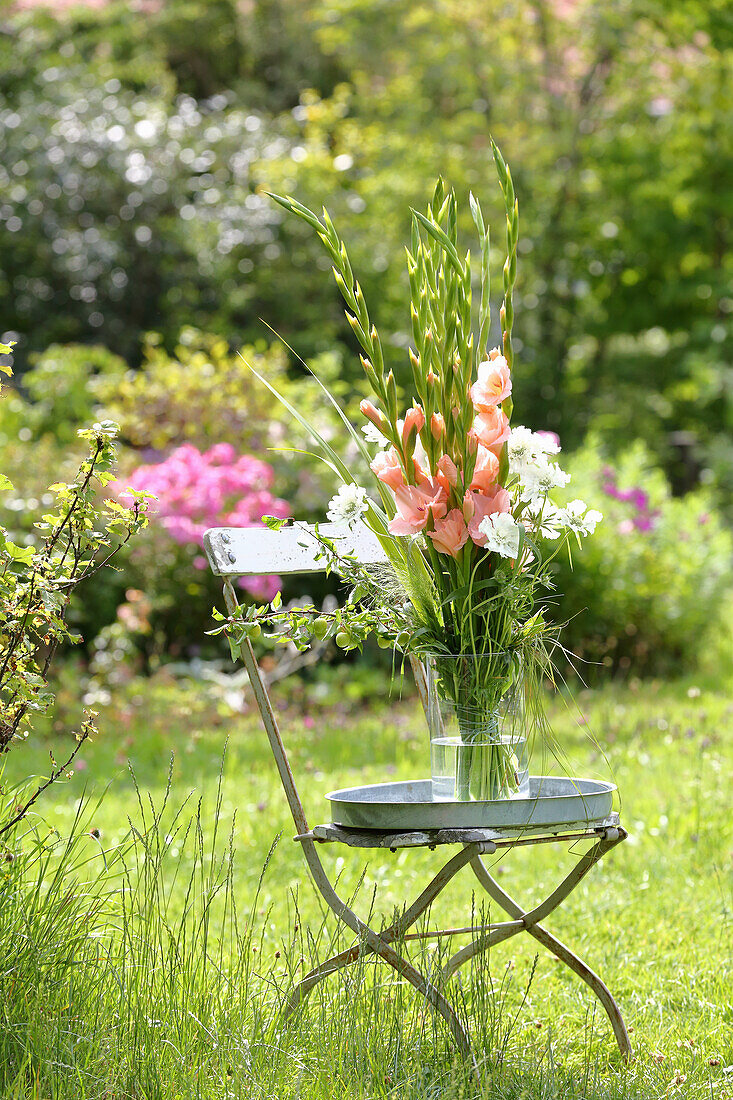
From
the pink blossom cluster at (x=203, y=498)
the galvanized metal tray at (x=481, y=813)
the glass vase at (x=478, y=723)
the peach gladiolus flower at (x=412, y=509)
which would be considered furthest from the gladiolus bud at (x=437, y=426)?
the pink blossom cluster at (x=203, y=498)

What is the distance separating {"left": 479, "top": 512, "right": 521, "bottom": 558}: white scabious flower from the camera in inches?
85.9

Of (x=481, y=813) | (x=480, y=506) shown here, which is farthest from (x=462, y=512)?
(x=481, y=813)

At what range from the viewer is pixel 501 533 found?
2.19 m

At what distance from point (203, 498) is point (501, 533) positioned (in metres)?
4.68

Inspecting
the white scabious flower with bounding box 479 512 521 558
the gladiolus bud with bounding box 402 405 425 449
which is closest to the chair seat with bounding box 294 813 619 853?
the white scabious flower with bounding box 479 512 521 558

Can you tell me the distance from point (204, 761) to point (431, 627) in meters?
3.06

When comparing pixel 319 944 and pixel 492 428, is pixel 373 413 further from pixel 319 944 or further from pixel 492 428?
pixel 319 944

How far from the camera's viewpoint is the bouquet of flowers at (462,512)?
2.26 meters

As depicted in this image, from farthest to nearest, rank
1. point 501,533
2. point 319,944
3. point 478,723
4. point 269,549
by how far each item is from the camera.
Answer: point 319,944 → point 269,549 → point 478,723 → point 501,533

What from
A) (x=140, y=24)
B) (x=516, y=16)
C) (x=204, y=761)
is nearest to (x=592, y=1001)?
(x=204, y=761)

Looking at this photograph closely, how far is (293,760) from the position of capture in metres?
5.05

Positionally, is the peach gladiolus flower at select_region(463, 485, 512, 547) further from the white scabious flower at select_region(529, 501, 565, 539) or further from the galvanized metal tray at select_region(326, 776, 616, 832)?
the galvanized metal tray at select_region(326, 776, 616, 832)

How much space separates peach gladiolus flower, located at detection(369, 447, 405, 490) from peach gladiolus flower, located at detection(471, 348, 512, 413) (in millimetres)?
207

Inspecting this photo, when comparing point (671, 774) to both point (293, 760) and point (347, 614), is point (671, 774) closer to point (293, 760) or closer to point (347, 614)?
point (293, 760)
